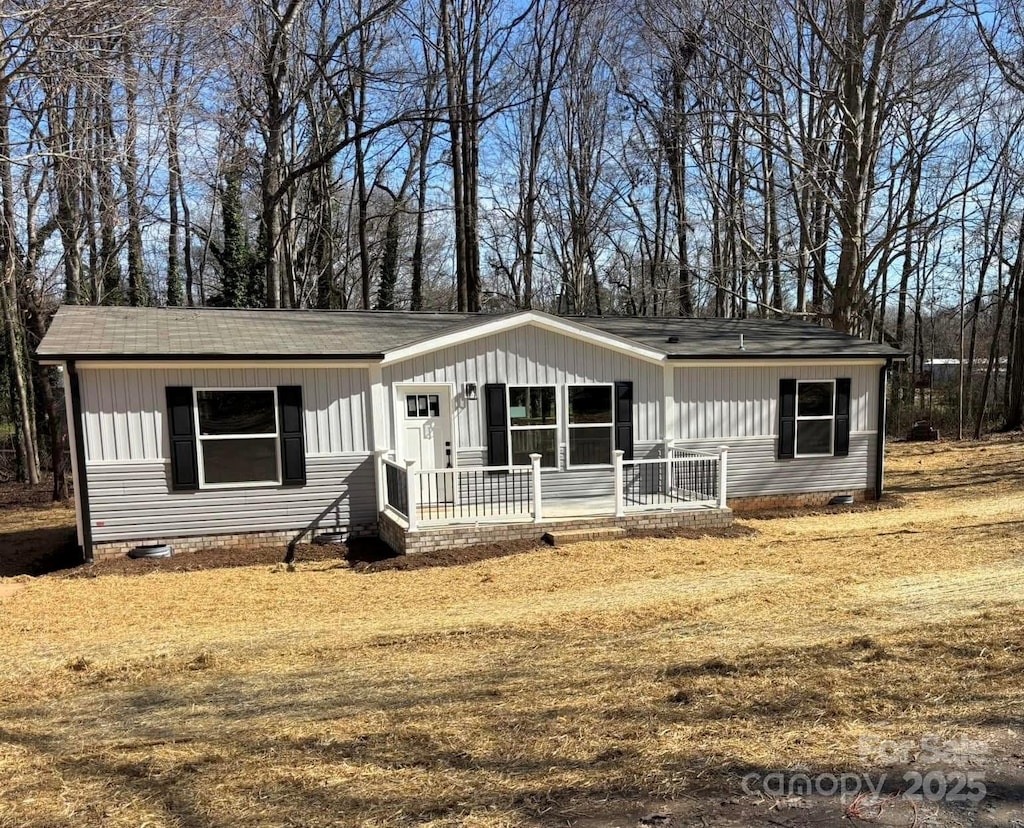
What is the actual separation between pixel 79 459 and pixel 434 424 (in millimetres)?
4823

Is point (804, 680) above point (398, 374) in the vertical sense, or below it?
below

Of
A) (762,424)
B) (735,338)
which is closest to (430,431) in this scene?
(762,424)

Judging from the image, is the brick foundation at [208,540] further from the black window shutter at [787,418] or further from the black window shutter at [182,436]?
the black window shutter at [787,418]

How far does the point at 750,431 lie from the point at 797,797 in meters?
10.0

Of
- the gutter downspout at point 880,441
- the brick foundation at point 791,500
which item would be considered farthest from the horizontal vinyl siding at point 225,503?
the gutter downspout at point 880,441

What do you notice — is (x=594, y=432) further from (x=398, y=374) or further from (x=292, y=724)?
(x=292, y=724)

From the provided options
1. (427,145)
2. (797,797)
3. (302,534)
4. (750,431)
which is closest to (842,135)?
(750,431)

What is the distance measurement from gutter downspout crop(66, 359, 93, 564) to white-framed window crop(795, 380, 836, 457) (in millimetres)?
11260

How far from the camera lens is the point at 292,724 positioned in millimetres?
3572

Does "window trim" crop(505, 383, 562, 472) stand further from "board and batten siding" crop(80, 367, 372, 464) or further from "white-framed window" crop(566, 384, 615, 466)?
"board and batten siding" crop(80, 367, 372, 464)

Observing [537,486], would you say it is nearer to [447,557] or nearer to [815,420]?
[447,557]

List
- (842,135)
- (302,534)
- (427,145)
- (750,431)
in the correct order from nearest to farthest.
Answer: (302,534)
(750,431)
(842,135)
(427,145)

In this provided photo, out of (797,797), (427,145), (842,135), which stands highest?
(427,145)

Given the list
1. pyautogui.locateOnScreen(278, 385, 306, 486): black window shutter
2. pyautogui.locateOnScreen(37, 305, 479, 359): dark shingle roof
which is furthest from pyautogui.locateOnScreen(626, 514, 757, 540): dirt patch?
pyautogui.locateOnScreen(278, 385, 306, 486): black window shutter
